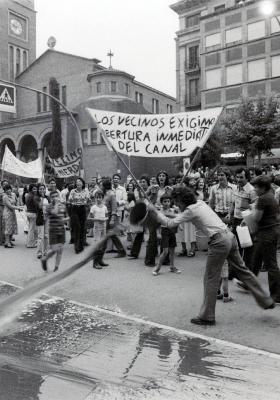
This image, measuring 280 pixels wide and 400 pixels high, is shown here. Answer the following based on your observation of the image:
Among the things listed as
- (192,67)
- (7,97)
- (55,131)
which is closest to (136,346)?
(7,97)

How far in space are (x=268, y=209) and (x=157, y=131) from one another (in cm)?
329

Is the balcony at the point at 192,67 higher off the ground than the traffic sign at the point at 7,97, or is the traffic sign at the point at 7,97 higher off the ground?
the balcony at the point at 192,67

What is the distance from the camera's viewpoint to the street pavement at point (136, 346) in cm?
379

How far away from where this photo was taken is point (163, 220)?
543 centimetres

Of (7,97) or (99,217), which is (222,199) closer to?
(99,217)

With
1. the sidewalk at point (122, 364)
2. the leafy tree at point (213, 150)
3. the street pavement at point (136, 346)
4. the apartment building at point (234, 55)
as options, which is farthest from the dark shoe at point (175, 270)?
the apartment building at point (234, 55)

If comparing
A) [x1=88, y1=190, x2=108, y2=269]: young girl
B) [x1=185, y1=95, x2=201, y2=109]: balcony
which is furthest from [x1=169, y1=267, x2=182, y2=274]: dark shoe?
[x1=185, y1=95, x2=201, y2=109]: balcony

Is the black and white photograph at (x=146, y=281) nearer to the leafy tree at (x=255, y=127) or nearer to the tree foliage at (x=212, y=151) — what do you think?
the leafy tree at (x=255, y=127)

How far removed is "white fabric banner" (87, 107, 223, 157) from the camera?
28.4 feet

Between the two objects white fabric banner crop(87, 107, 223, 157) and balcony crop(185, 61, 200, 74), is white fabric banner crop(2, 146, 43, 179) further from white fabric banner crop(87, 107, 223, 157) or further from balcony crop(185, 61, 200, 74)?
balcony crop(185, 61, 200, 74)

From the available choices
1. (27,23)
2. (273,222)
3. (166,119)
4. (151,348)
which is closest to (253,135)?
(166,119)

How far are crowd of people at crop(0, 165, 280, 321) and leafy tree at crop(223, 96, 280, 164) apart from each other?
17.0 meters

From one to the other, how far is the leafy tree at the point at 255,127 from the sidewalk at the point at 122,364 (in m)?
24.3

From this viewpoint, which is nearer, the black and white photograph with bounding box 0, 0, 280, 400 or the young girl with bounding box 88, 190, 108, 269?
the black and white photograph with bounding box 0, 0, 280, 400
